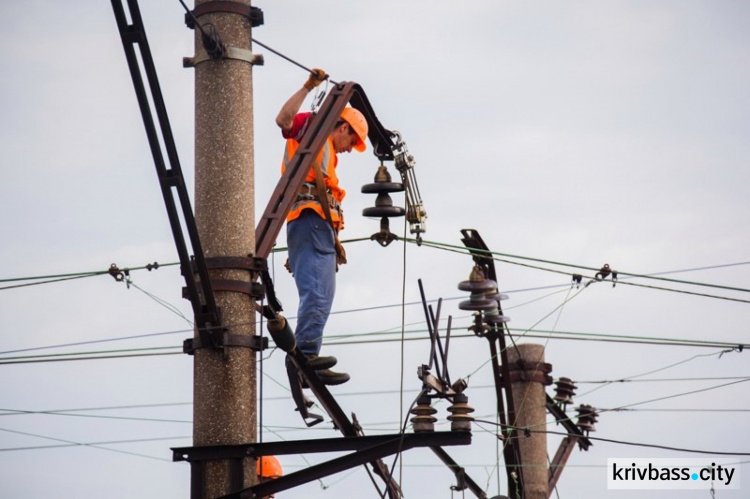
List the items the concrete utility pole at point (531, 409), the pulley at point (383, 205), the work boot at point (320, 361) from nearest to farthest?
1. the work boot at point (320, 361)
2. the pulley at point (383, 205)
3. the concrete utility pole at point (531, 409)

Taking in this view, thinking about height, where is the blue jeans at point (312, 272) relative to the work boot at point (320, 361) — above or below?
above

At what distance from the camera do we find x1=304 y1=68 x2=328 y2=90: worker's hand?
35.3 feet

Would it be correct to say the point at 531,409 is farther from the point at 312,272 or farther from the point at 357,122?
the point at 312,272

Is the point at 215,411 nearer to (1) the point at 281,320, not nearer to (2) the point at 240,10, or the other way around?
(1) the point at 281,320

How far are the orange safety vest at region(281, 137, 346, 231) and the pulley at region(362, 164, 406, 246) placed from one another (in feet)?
2.43

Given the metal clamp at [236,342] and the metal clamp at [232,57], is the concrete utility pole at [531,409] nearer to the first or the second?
the metal clamp at [236,342]

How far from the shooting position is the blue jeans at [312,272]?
10.7m

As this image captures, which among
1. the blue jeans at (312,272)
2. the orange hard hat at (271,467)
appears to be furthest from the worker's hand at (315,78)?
the orange hard hat at (271,467)

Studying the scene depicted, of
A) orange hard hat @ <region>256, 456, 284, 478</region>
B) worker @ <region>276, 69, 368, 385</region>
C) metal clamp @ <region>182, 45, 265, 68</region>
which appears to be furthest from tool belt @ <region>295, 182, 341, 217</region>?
orange hard hat @ <region>256, 456, 284, 478</region>

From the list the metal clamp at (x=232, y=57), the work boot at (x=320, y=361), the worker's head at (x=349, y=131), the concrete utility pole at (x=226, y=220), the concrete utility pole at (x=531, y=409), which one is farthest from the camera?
the concrete utility pole at (x=531, y=409)

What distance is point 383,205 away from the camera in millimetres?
11969

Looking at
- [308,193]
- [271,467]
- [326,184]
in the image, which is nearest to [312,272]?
[308,193]

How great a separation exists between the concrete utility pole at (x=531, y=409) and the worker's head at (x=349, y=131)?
13.6 ft

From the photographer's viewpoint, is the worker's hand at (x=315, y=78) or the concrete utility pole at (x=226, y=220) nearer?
the concrete utility pole at (x=226, y=220)
